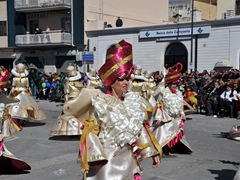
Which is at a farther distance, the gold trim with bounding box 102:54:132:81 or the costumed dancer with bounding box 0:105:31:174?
the costumed dancer with bounding box 0:105:31:174

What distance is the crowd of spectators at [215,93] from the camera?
13.7m

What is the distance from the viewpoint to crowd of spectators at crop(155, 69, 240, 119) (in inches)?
539

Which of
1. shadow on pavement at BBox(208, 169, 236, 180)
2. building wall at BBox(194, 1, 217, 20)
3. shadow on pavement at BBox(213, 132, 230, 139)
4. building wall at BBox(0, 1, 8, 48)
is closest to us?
shadow on pavement at BBox(208, 169, 236, 180)

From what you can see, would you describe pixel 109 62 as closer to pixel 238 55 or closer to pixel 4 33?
pixel 238 55

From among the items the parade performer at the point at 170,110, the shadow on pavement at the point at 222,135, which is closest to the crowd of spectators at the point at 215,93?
the shadow on pavement at the point at 222,135

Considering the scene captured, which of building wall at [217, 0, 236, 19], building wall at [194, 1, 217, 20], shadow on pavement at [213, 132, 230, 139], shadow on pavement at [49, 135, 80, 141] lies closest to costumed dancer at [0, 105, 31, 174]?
shadow on pavement at [49, 135, 80, 141]

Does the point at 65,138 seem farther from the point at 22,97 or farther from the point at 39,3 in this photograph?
the point at 39,3

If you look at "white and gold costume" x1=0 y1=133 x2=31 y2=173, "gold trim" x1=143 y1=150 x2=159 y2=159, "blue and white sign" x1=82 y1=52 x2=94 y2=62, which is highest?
"blue and white sign" x1=82 y1=52 x2=94 y2=62

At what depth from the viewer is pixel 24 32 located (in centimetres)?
3219

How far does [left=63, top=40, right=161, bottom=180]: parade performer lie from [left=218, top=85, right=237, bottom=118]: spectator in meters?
10.6

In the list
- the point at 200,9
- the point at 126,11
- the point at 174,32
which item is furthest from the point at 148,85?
the point at 200,9

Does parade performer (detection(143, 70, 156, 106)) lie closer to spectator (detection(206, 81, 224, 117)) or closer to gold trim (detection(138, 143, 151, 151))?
spectator (detection(206, 81, 224, 117))

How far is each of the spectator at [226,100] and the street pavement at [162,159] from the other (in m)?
2.32

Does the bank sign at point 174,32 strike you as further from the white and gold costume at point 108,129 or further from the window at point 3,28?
the white and gold costume at point 108,129
